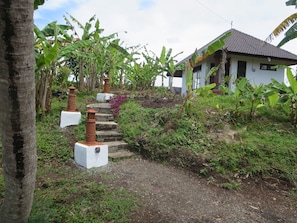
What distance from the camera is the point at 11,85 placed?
1.51 meters

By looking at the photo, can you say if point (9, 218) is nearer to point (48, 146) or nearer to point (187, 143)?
point (48, 146)

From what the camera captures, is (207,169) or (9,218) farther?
(207,169)

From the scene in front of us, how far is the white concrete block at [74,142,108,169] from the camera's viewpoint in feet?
13.3

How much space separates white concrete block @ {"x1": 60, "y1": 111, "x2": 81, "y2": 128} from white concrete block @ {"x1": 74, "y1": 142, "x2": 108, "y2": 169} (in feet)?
4.42

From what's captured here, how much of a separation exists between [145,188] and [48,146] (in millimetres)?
2175

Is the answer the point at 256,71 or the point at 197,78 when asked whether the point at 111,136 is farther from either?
the point at 197,78

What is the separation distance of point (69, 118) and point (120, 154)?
159 cm

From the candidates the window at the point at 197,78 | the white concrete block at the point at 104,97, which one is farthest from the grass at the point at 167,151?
the window at the point at 197,78

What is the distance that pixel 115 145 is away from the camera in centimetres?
490

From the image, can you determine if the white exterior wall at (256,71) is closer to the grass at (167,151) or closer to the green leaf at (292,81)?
the grass at (167,151)

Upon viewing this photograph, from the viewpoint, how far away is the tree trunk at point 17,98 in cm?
143

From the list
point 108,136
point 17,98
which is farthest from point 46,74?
point 17,98

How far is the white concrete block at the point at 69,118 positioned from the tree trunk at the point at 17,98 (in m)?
3.62

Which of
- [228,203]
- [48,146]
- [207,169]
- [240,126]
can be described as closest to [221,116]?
[240,126]
